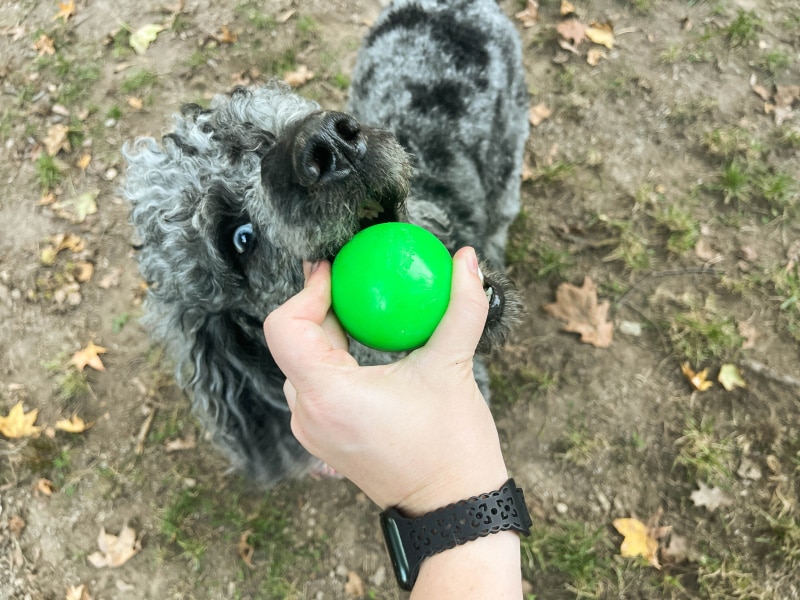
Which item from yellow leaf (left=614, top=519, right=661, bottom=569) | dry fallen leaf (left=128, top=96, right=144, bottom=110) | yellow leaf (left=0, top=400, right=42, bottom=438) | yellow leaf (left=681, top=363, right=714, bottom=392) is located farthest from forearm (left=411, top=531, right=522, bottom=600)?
dry fallen leaf (left=128, top=96, right=144, bottom=110)

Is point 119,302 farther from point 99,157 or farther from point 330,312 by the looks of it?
point 330,312

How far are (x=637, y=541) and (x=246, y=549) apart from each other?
2.47 meters

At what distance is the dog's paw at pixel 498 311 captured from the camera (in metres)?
2.25

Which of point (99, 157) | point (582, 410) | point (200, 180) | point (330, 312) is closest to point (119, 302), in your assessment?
point (99, 157)

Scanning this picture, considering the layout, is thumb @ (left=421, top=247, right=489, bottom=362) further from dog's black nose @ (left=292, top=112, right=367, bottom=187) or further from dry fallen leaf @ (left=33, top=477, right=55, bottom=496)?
dry fallen leaf @ (left=33, top=477, right=55, bottom=496)

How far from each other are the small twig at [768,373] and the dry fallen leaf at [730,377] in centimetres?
9

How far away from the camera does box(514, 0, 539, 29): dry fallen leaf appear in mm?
4848

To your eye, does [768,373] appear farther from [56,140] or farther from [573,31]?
[56,140]

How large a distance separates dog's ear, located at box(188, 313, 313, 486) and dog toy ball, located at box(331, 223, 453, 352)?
1059 mm

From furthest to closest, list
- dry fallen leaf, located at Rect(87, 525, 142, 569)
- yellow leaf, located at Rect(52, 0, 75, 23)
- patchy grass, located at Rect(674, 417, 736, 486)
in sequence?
1. yellow leaf, located at Rect(52, 0, 75, 23)
2. dry fallen leaf, located at Rect(87, 525, 142, 569)
3. patchy grass, located at Rect(674, 417, 736, 486)

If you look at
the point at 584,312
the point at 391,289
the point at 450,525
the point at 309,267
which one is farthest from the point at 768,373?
the point at 309,267

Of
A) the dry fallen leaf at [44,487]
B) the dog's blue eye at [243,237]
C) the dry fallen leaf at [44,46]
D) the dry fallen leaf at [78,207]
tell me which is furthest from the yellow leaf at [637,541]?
the dry fallen leaf at [44,46]

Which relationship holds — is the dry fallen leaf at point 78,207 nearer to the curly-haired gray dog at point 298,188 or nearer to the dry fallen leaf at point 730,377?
the curly-haired gray dog at point 298,188

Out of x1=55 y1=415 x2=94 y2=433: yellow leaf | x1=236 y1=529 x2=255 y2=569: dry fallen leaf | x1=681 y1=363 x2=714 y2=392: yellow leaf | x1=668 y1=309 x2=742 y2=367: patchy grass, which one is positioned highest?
x1=668 y1=309 x2=742 y2=367: patchy grass
